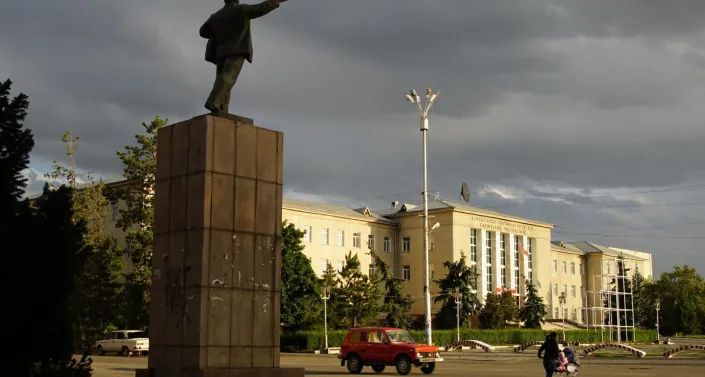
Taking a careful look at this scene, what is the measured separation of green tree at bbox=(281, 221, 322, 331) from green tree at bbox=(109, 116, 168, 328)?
9304 mm

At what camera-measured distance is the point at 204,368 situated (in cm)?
1172

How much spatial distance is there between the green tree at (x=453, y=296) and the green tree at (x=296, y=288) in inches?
733

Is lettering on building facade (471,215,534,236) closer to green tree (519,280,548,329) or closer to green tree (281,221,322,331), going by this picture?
green tree (519,280,548,329)

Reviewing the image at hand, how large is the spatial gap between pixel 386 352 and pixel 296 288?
30.0m

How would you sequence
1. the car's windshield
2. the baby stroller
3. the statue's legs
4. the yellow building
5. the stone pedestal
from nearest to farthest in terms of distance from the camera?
1. the stone pedestal
2. the statue's legs
3. the baby stroller
4. the car's windshield
5. the yellow building

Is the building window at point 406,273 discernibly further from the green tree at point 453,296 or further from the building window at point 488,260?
the green tree at point 453,296

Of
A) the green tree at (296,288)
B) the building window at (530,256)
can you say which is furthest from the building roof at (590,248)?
the green tree at (296,288)

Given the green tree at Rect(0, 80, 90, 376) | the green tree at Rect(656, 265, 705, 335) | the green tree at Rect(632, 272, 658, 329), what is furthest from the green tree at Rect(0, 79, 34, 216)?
the green tree at Rect(656, 265, 705, 335)

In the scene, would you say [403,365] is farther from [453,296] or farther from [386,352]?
[453,296]

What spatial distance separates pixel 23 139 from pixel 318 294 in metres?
51.4

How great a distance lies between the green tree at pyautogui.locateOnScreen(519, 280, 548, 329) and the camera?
83.4 m

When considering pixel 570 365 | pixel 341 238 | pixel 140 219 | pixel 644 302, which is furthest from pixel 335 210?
pixel 570 365

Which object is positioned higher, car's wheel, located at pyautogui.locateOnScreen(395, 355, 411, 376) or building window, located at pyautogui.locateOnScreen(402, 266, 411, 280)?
building window, located at pyautogui.locateOnScreen(402, 266, 411, 280)

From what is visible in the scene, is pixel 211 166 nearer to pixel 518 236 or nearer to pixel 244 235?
pixel 244 235
